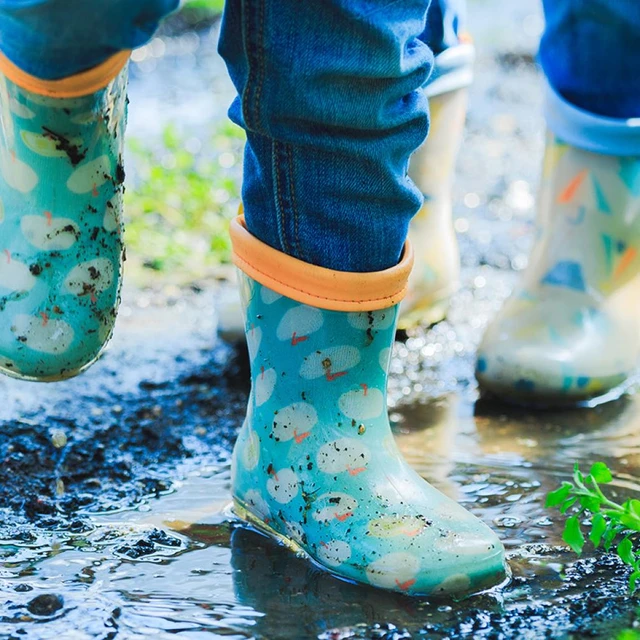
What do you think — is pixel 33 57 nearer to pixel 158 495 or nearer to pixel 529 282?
pixel 158 495

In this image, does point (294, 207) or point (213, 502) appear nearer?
point (294, 207)

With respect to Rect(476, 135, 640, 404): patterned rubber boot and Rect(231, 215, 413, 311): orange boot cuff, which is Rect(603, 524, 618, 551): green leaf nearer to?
Rect(231, 215, 413, 311): orange boot cuff

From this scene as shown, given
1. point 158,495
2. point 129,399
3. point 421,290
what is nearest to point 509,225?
point 421,290

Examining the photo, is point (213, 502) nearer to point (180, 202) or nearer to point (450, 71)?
point (450, 71)

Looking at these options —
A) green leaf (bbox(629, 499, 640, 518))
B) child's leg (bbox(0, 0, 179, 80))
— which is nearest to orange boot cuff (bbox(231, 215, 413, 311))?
child's leg (bbox(0, 0, 179, 80))

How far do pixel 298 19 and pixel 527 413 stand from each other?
0.96m

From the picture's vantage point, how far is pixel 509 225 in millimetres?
2789

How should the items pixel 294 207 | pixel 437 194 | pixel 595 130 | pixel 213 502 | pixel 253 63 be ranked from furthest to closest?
pixel 437 194 < pixel 595 130 < pixel 213 502 < pixel 294 207 < pixel 253 63

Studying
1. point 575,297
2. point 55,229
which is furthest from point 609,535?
point 55,229

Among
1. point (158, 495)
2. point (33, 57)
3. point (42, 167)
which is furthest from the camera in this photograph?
point (158, 495)

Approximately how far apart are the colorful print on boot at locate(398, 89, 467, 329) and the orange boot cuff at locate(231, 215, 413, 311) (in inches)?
27.2

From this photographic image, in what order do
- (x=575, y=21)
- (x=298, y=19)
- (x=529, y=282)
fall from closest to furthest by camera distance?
(x=298, y=19), (x=575, y=21), (x=529, y=282)

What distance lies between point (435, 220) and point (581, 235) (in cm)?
31

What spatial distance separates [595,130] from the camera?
1807 mm
